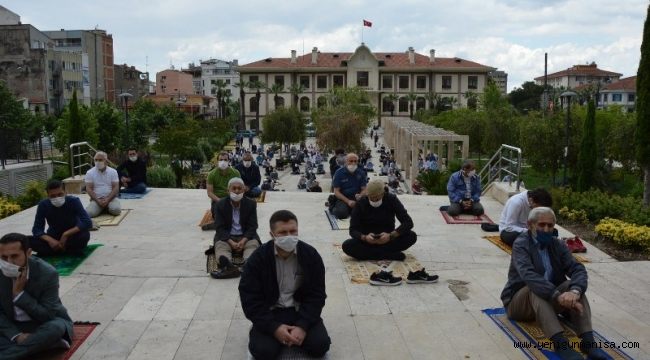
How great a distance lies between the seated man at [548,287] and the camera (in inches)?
172

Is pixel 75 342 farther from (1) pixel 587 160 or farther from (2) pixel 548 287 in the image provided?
(1) pixel 587 160

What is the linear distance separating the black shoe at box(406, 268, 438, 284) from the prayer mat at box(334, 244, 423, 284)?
17 cm

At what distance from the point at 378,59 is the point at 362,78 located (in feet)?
14.8

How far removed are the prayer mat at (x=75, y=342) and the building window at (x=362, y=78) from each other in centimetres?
7189

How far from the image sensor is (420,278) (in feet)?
21.0

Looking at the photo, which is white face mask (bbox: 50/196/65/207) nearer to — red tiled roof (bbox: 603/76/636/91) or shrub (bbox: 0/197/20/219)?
shrub (bbox: 0/197/20/219)

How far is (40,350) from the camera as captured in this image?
4.30 metres

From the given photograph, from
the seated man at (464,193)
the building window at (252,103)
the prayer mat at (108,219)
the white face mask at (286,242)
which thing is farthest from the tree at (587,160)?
the building window at (252,103)

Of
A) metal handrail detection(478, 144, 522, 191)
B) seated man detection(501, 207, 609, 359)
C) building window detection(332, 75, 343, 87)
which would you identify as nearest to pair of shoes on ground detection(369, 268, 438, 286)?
seated man detection(501, 207, 609, 359)

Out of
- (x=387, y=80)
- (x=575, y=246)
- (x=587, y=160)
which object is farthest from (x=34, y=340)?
(x=387, y=80)

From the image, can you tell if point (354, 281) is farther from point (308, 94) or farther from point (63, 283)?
point (308, 94)

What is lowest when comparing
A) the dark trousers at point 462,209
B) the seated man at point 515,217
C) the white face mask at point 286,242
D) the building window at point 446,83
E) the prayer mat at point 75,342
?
the prayer mat at point 75,342

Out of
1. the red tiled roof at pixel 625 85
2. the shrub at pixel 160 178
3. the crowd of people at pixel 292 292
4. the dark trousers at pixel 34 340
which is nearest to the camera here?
the dark trousers at pixel 34 340

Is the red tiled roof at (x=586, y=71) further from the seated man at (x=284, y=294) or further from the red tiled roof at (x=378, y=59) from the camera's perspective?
the seated man at (x=284, y=294)
